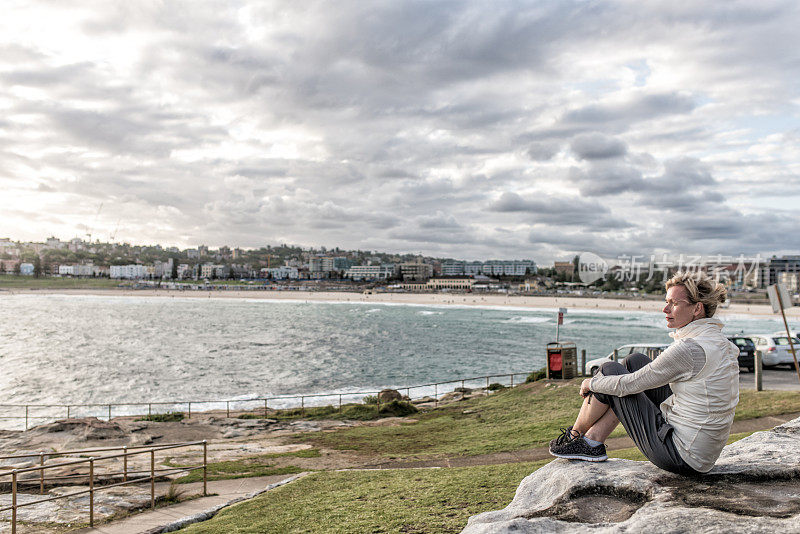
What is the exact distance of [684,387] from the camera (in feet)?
12.1

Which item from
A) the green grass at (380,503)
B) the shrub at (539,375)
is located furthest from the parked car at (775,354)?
the green grass at (380,503)

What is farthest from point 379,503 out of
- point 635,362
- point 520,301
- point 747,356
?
point 520,301

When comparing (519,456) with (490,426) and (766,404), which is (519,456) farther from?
(766,404)

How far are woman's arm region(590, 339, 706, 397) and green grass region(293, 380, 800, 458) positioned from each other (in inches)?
315

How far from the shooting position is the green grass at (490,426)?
38.6 ft

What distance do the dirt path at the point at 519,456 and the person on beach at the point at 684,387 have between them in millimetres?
6251

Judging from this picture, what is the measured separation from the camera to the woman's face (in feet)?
12.5

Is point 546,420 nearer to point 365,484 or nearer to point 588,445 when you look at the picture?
point 365,484

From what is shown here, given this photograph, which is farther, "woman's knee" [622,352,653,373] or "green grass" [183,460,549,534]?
"green grass" [183,460,549,534]

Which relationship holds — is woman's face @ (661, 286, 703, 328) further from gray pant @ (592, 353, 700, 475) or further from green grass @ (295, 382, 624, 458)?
green grass @ (295, 382, 624, 458)

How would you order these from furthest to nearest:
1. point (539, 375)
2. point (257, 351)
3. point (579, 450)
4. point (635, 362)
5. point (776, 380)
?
point (257, 351)
point (539, 375)
point (776, 380)
point (579, 450)
point (635, 362)

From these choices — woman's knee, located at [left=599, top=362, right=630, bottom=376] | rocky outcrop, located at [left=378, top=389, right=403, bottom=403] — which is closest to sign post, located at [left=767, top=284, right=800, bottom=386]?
woman's knee, located at [left=599, top=362, right=630, bottom=376]

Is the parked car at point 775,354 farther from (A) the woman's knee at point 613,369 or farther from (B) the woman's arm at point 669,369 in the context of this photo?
(B) the woman's arm at point 669,369

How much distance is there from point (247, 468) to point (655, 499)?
34.8 feet
